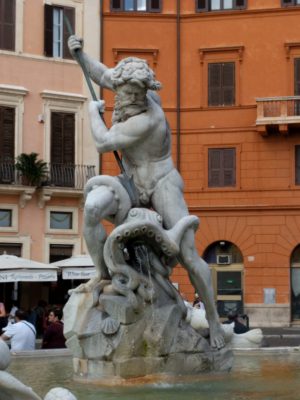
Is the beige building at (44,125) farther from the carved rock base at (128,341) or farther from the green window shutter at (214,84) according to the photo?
the carved rock base at (128,341)

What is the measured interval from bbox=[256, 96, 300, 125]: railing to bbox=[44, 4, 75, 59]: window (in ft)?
24.0

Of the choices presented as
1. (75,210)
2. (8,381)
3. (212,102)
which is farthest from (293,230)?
(8,381)

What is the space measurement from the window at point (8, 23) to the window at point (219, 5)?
22.2 feet

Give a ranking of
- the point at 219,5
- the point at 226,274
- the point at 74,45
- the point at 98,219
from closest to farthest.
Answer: the point at 98,219, the point at 74,45, the point at 226,274, the point at 219,5

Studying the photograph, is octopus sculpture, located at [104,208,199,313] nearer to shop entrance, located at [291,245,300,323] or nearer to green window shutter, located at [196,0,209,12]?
shop entrance, located at [291,245,300,323]

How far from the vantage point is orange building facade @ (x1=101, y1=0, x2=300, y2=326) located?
1309 inches

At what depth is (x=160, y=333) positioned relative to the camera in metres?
7.61

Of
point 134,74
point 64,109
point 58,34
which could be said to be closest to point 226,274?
point 64,109

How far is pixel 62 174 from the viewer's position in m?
33.9

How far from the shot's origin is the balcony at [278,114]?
33219 millimetres

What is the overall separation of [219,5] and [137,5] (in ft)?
9.91

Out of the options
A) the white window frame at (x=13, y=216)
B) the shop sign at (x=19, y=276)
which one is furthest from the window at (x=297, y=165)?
the shop sign at (x=19, y=276)

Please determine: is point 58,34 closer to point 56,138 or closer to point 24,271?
point 56,138

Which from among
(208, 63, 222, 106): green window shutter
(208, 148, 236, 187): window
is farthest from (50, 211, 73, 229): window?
(208, 63, 222, 106): green window shutter
